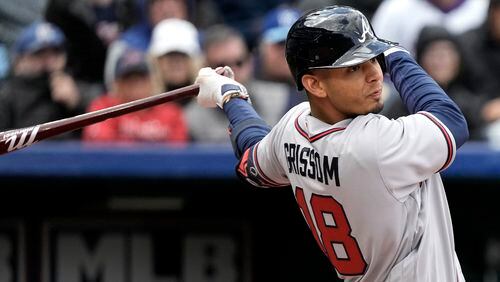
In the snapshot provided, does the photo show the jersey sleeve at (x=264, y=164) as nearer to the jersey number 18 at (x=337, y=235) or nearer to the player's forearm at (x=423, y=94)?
the jersey number 18 at (x=337, y=235)

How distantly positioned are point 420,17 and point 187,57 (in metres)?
1.38

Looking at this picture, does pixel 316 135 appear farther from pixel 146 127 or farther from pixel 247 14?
pixel 247 14

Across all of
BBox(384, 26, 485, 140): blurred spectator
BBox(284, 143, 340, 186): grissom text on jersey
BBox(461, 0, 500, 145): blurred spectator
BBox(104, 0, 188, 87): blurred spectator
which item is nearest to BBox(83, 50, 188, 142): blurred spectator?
BBox(104, 0, 188, 87): blurred spectator

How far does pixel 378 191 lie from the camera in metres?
3.10

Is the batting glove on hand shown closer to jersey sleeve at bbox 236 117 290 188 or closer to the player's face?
jersey sleeve at bbox 236 117 290 188

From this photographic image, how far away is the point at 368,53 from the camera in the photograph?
3.06 m

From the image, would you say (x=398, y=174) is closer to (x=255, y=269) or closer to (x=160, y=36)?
(x=255, y=269)

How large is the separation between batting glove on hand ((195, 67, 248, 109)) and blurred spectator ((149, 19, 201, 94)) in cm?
276

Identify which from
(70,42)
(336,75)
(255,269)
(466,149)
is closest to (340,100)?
(336,75)

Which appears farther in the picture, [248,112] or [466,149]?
[466,149]

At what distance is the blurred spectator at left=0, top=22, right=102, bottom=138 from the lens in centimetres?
652

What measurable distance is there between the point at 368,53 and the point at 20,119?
12.4ft

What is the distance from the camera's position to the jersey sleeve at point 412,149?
3047 mm

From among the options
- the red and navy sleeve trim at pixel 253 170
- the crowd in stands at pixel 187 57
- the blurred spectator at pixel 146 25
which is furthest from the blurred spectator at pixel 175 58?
the red and navy sleeve trim at pixel 253 170
